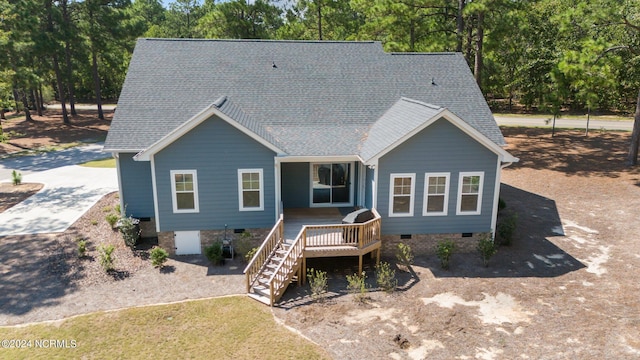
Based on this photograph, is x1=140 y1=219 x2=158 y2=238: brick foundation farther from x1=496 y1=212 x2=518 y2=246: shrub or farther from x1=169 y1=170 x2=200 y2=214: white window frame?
x1=496 y1=212 x2=518 y2=246: shrub


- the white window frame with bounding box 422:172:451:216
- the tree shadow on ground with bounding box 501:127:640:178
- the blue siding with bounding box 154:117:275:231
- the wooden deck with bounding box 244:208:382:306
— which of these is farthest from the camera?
the tree shadow on ground with bounding box 501:127:640:178

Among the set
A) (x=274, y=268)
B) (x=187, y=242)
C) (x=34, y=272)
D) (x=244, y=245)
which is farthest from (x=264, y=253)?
(x=34, y=272)

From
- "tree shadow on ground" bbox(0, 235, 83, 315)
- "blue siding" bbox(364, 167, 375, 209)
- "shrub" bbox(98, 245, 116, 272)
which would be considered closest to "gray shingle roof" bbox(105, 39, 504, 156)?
"blue siding" bbox(364, 167, 375, 209)

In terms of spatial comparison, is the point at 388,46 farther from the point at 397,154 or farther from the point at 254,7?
the point at 397,154

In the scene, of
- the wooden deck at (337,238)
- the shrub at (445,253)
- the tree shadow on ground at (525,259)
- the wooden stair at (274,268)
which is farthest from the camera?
the shrub at (445,253)

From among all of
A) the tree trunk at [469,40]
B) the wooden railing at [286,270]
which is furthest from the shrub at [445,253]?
the tree trunk at [469,40]

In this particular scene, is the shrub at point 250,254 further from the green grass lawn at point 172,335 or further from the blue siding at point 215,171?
the green grass lawn at point 172,335

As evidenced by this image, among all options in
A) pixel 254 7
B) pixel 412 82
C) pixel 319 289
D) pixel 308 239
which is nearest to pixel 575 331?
pixel 319 289
